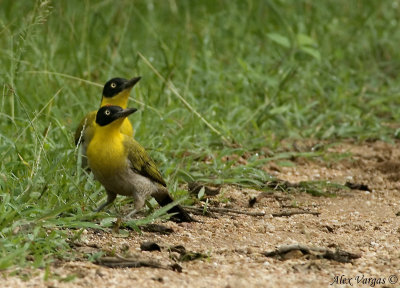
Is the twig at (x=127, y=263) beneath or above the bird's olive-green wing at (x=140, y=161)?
beneath

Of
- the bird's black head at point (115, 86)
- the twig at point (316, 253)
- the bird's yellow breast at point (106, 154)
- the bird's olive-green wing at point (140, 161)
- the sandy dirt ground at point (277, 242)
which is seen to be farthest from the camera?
the bird's black head at point (115, 86)

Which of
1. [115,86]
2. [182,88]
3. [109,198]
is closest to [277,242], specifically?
[109,198]

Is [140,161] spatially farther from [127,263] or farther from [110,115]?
[127,263]

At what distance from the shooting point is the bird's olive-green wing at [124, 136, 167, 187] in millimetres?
5583

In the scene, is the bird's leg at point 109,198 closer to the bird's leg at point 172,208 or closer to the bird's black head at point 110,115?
the bird's leg at point 172,208

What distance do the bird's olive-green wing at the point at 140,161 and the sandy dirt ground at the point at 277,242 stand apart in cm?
33

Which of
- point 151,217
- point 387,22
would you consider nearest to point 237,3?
point 387,22

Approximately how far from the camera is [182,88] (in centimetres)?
879

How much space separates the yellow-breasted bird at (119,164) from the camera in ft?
17.9
